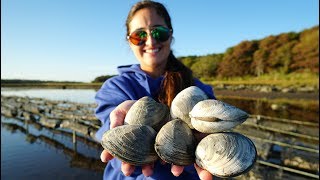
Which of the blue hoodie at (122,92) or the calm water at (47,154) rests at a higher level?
the blue hoodie at (122,92)

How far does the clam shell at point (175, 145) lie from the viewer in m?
1.60

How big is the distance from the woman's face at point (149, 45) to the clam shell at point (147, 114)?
99 cm

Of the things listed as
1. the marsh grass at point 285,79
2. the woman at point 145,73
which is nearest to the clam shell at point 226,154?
the woman at point 145,73

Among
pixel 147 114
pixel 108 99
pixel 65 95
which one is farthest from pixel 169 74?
pixel 65 95

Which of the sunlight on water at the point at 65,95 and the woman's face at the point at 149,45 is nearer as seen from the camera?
the woman's face at the point at 149,45

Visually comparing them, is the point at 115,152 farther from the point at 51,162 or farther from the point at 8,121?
the point at 8,121

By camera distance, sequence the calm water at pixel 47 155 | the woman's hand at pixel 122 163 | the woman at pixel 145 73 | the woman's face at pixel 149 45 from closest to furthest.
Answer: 1. the woman's hand at pixel 122 163
2. the woman at pixel 145 73
3. the woman's face at pixel 149 45
4. the calm water at pixel 47 155

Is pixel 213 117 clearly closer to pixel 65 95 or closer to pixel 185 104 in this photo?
pixel 185 104

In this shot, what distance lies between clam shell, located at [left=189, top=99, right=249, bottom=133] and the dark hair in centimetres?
59

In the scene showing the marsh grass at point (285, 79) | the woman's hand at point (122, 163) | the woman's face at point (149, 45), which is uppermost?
the woman's face at point (149, 45)

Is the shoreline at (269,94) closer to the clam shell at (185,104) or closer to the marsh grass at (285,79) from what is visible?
the marsh grass at (285,79)

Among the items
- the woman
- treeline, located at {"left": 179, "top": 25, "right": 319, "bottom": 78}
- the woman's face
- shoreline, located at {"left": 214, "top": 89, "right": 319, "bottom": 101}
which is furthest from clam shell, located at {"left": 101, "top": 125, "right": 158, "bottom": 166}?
treeline, located at {"left": 179, "top": 25, "right": 319, "bottom": 78}

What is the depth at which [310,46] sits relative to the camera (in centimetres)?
5297

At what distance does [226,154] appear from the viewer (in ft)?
5.12
